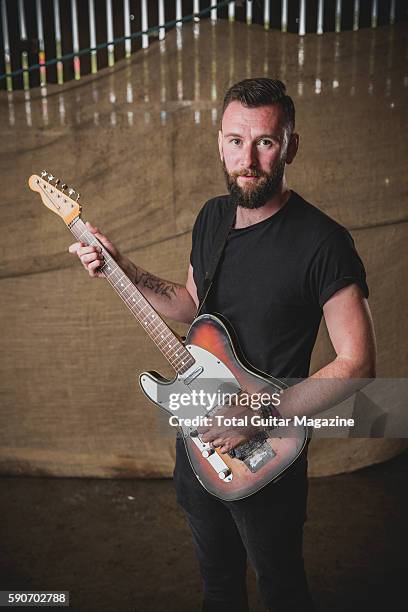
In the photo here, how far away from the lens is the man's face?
1628 mm

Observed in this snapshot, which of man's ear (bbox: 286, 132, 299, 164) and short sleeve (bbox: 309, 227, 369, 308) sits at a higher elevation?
man's ear (bbox: 286, 132, 299, 164)

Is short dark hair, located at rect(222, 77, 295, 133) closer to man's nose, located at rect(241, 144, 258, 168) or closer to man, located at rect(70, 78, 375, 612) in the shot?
man, located at rect(70, 78, 375, 612)

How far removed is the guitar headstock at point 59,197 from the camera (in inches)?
76.9

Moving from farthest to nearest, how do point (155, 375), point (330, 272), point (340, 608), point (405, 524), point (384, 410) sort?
1. point (384, 410)
2. point (405, 524)
3. point (340, 608)
4. point (155, 375)
5. point (330, 272)

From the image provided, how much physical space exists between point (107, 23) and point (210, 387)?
92.8 inches

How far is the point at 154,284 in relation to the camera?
2.12 metres

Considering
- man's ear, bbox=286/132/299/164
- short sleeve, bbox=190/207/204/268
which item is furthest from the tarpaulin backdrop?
man's ear, bbox=286/132/299/164

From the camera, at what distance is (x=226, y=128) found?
1.66 meters

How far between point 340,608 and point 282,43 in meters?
2.57

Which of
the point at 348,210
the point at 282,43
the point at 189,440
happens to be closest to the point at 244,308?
the point at 189,440

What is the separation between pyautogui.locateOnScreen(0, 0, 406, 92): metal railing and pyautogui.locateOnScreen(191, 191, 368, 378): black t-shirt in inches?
74.6

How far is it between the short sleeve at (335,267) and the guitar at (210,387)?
290 millimetres

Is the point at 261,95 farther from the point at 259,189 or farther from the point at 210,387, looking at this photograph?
the point at 210,387

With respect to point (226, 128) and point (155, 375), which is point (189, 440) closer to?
point (155, 375)
